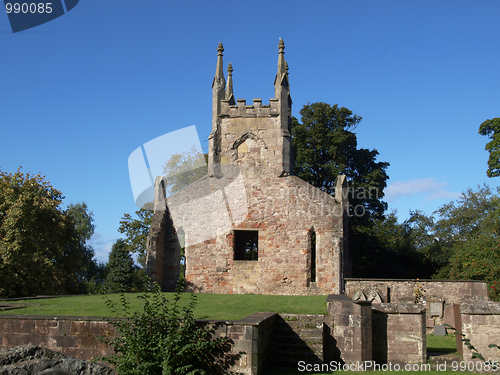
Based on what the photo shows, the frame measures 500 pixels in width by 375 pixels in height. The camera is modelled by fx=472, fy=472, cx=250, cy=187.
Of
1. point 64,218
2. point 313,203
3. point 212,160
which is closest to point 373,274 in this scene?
point 313,203

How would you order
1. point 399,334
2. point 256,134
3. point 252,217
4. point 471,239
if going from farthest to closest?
point 471,239
point 256,134
point 252,217
point 399,334

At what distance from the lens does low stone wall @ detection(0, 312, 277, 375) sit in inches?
330

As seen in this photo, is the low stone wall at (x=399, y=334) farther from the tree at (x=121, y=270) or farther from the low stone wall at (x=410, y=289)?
the tree at (x=121, y=270)

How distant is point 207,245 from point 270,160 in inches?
174

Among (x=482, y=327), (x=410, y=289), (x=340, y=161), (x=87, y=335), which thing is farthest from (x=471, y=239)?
(x=87, y=335)

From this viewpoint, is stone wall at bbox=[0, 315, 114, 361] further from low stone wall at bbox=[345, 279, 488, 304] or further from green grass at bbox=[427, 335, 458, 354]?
low stone wall at bbox=[345, 279, 488, 304]

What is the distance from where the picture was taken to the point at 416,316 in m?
11.1

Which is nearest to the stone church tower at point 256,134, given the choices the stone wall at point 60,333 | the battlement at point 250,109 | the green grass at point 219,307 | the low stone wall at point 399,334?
the battlement at point 250,109

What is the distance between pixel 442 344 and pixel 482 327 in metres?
3.84

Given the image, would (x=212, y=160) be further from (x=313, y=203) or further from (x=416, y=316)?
(x=416, y=316)

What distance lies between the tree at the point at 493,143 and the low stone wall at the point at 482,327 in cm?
1861

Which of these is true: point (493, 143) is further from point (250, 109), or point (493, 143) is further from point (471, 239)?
point (250, 109)

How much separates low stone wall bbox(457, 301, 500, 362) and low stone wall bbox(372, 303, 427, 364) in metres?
0.94

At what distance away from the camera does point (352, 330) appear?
10547 millimetres
